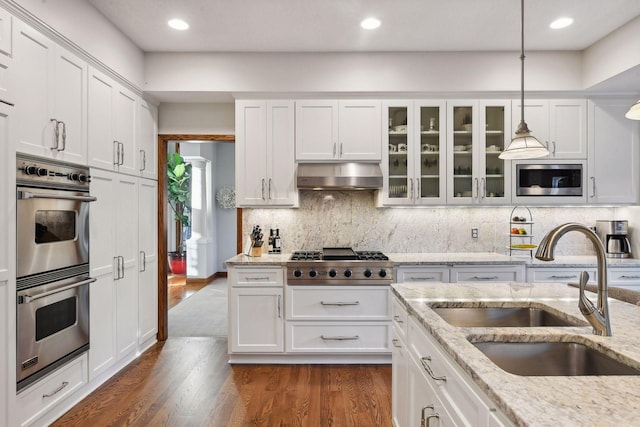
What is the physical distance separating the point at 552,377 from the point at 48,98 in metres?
2.89

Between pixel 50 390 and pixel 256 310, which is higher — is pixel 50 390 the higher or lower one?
the lower one

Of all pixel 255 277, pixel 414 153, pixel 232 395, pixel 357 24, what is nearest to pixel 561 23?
pixel 414 153

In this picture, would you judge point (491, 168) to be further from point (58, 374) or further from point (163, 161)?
point (58, 374)

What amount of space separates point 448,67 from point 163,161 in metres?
3.02

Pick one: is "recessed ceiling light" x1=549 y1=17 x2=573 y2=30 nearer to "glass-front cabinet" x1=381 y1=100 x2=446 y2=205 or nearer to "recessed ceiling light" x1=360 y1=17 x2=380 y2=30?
"glass-front cabinet" x1=381 y1=100 x2=446 y2=205

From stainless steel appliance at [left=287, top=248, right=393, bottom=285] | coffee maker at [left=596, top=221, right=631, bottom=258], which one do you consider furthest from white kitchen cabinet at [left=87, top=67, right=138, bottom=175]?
coffee maker at [left=596, top=221, right=631, bottom=258]

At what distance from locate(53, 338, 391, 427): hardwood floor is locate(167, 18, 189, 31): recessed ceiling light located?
2.88 metres

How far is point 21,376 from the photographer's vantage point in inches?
82.2

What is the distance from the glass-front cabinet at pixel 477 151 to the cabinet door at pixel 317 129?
2.61 ft

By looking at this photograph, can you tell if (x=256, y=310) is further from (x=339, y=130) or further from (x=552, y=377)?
(x=552, y=377)

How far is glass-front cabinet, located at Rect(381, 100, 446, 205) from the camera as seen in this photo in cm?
362

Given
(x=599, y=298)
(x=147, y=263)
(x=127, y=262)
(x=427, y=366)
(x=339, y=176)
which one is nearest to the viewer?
(x=599, y=298)

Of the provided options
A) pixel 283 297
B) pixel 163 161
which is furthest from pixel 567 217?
pixel 163 161

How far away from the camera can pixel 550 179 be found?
142 inches
